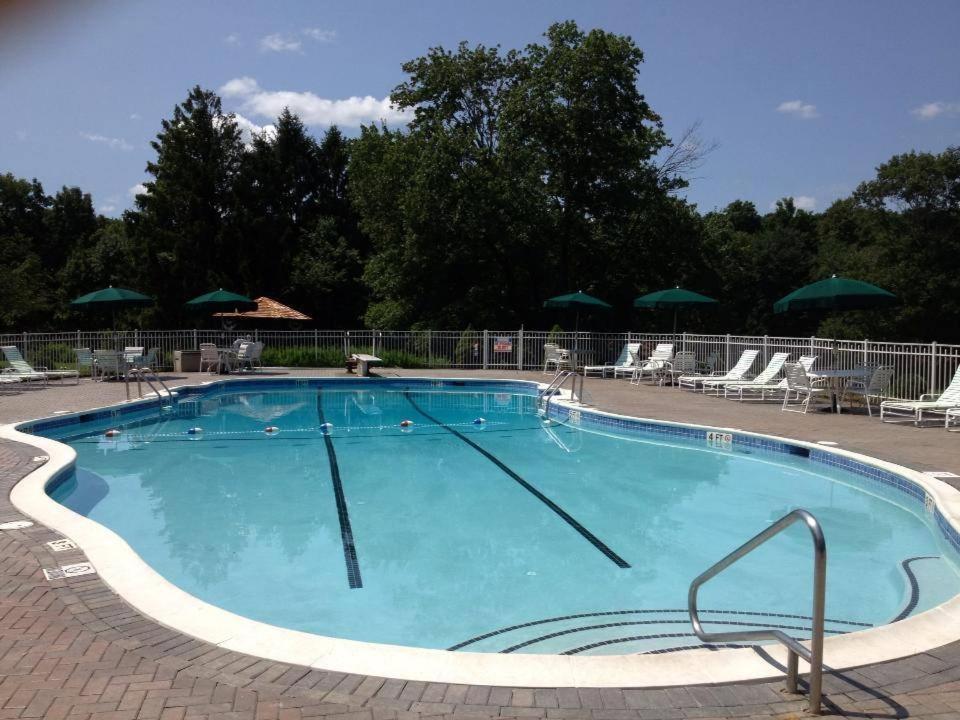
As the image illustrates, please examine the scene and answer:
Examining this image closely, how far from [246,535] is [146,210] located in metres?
29.7

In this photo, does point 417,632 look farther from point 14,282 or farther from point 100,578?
point 14,282

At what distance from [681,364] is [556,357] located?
4.31 m

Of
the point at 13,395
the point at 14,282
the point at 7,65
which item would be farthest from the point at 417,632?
the point at 14,282

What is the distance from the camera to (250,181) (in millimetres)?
33406

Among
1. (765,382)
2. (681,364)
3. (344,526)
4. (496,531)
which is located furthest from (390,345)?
(496,531)

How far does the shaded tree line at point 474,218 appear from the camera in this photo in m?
25.5

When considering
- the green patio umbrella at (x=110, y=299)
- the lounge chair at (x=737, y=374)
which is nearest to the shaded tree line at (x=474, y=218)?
the green patio umbrella at (x=110, y=299)

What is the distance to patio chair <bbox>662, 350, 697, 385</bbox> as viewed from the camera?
18406 millimetres

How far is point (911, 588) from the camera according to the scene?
584 cm

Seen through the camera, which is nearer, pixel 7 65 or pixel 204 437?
pixel 7 65

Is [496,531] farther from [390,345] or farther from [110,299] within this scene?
[390,345]

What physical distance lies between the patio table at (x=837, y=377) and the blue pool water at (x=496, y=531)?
10.3ft

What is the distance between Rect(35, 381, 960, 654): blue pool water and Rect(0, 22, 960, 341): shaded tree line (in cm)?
1503

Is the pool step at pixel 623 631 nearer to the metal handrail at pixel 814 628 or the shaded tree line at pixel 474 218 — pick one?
the metal handrail at pixel 814 628
